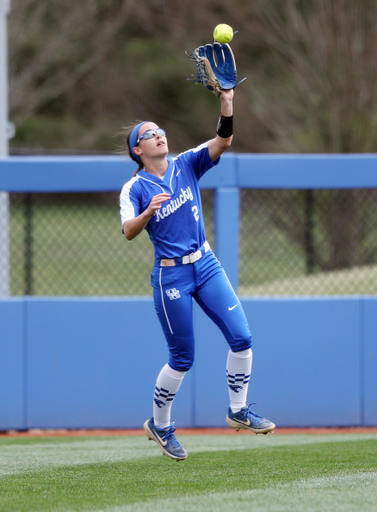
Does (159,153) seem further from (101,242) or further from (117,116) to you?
(117,116)

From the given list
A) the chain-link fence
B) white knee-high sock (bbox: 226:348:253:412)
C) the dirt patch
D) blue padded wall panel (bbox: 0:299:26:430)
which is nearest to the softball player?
white knee-high sock (bbox: 226:348:253:412)

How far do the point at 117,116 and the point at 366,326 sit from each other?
1282 centimetres

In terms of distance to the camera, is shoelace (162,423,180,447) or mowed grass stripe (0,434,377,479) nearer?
shoelace (162,423,180,447)

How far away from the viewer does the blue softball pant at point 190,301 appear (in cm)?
427

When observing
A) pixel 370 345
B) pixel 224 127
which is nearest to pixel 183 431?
pixel 370 345

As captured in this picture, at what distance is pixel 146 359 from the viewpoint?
7027 mm

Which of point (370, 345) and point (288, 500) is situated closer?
point (288, 500)

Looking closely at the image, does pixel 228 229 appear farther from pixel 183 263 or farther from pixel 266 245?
pixel 266 245

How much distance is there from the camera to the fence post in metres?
6.89

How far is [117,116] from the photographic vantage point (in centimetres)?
1848

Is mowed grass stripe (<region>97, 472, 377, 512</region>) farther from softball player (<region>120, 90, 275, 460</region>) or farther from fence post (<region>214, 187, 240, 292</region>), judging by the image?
fence post (<region>214, 187, 240, 292</region>)

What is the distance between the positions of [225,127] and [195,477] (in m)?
2.13

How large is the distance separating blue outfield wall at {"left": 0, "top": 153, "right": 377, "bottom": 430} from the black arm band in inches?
99.2

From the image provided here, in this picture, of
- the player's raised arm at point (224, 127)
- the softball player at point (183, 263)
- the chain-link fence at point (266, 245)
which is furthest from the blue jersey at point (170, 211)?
the chain-link fence at point (266, 245)
